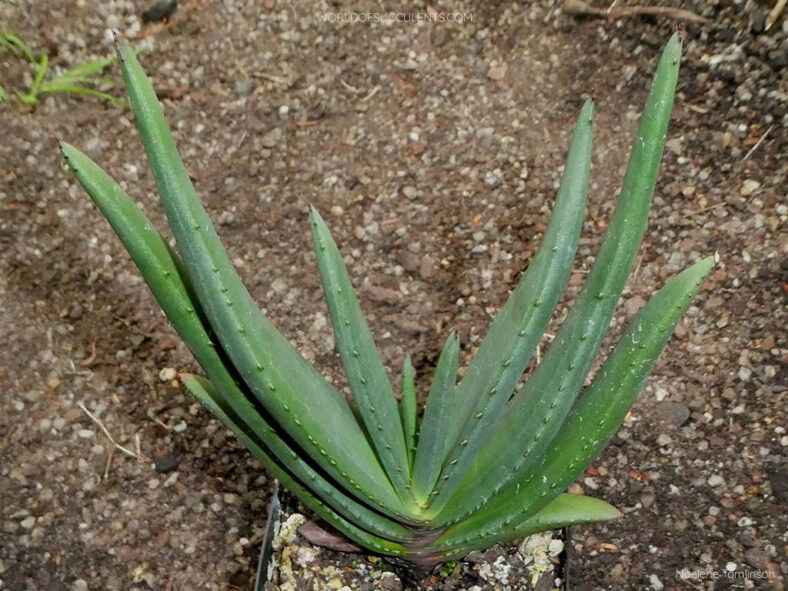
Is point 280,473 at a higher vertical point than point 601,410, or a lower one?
lower

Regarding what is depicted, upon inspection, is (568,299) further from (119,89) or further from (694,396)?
(119,89)

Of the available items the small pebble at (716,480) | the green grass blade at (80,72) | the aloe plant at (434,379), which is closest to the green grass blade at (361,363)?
the aloe plant at (434,379)

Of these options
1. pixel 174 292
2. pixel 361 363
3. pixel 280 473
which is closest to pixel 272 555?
pixel 280 473

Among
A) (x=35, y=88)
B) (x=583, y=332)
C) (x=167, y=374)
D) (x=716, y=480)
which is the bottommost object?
(x=716, y=480)

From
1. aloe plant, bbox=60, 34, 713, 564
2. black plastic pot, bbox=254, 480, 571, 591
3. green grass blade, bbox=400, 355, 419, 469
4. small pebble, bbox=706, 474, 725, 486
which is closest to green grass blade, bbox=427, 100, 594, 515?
aloe plant, bbox=60, 34, 713, 564

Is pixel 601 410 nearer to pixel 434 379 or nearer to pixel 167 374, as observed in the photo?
pixel 434 379

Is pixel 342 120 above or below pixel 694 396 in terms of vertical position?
above

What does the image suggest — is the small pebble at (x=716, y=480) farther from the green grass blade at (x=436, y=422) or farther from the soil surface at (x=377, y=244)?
the green grass blade at (x=436, y=422)

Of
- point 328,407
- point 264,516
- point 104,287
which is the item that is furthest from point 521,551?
point 104,287
